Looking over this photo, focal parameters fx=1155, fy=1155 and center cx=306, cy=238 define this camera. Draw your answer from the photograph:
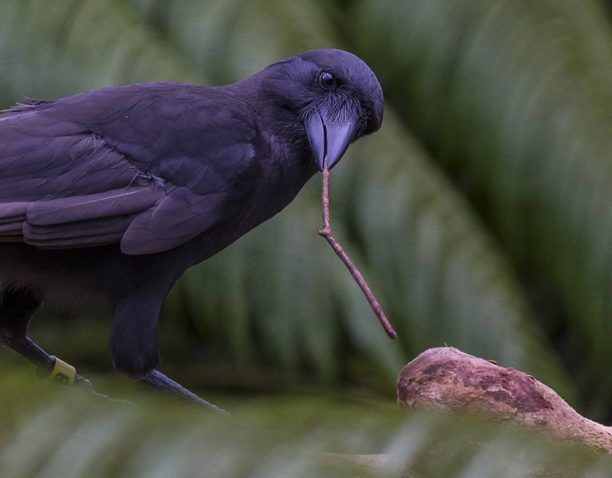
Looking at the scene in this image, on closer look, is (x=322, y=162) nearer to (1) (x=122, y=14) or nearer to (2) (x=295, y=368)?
(2) (x=295, y=368)

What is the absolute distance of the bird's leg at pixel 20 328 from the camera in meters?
1.69

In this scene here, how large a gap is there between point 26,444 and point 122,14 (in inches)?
62.0

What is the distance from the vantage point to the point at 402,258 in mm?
2385

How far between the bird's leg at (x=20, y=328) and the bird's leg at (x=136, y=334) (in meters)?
0.17

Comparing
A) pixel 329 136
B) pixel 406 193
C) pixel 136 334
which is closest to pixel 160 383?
pixel 136 334

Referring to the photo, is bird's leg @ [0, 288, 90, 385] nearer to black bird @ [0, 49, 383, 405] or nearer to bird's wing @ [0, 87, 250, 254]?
black bird @ [0, 49, 383, 405]

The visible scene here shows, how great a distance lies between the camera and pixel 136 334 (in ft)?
5.14

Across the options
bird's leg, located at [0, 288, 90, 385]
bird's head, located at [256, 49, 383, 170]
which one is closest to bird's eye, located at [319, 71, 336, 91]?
bird's head, located at [256, 49, 383, 170]

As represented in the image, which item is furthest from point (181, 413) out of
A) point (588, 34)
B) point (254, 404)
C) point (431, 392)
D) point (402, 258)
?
point (588, 34)

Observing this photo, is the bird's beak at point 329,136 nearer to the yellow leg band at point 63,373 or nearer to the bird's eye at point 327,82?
the bird's eye at point 327,82

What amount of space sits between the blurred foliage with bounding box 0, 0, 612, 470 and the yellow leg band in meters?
0.58

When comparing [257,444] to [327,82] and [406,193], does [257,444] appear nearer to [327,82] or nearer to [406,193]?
[327,82]

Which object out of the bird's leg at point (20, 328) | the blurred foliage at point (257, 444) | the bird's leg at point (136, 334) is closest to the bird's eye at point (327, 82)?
the bird's leg at point (136, 334)

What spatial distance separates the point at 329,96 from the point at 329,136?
8cm
